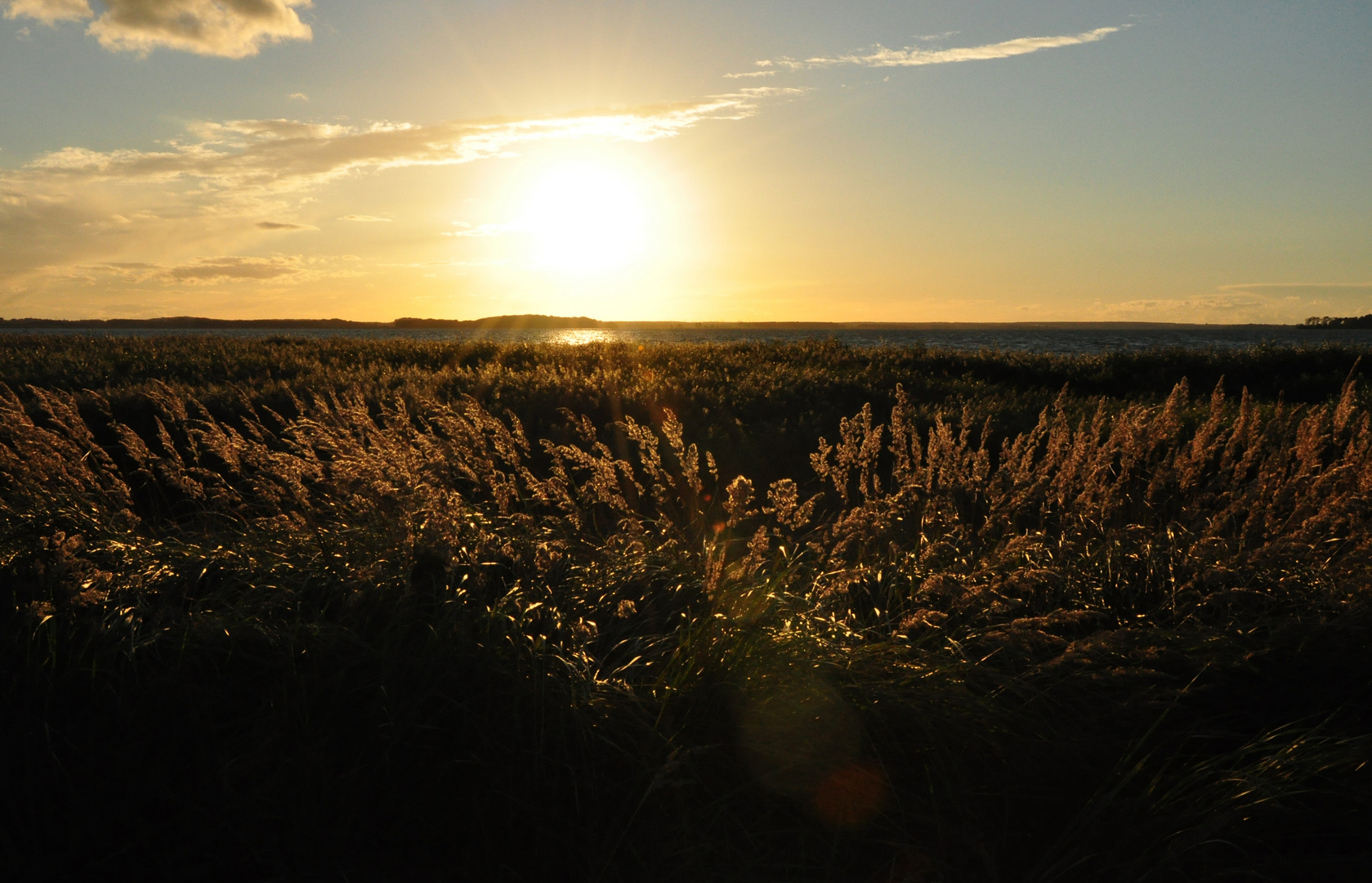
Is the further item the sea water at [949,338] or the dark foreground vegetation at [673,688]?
the sea water at [949,338]

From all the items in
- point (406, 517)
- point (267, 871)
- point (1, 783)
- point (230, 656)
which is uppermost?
point (406, 517)

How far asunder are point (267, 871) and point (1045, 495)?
15.3ft

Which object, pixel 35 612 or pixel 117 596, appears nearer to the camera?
pixel 35 612

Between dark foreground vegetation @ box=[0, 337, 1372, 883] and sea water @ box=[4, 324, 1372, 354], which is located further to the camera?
sea water @ box=[4, 324, 1372, 354]

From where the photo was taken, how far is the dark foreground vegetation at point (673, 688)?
8.73 feet

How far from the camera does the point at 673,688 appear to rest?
298 centimetres

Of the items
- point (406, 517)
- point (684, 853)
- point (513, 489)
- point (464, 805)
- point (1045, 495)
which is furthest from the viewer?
point (1045, 495)

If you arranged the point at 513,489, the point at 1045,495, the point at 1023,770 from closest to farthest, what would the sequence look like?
1. the point at 1023,770
2. the point at 513,489
3. the point at 1045,495

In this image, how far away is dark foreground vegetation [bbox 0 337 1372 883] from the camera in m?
2.66

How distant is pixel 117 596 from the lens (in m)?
3.76

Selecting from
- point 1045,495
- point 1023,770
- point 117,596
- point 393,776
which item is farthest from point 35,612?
point 1045,495

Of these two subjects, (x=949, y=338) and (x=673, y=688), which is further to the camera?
(x=949, y=338)

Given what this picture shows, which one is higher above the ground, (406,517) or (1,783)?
(406,517)

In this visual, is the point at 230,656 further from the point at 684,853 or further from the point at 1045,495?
the point at 1045,495
